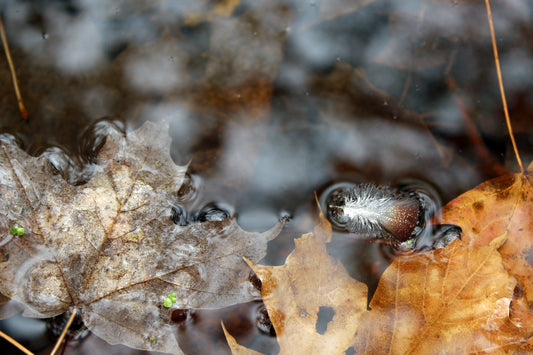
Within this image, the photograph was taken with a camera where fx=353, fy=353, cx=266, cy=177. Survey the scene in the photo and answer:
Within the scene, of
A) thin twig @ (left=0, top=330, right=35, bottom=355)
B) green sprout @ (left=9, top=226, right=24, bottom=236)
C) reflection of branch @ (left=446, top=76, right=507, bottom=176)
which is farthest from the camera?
reflection of branch @ (left=446, top=76, right=507, bottom=176)

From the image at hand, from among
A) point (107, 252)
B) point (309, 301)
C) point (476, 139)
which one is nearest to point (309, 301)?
point (309, 301)

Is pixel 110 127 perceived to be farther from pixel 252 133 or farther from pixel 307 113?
pixel 307 113

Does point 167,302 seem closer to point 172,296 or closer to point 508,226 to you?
point 172,296

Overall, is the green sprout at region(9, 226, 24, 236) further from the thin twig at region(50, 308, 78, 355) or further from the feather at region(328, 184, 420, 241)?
the feather at region(328, 184, 420, 241)

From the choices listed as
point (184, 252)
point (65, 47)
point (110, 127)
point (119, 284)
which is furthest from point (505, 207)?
point (65, 47)

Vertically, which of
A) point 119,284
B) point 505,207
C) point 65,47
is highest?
point 65,47

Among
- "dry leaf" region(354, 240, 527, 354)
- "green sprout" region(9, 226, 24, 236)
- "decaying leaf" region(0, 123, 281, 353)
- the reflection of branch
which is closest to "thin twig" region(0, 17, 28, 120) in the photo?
"decaying leaf" region(0, 123, 281, 353)
